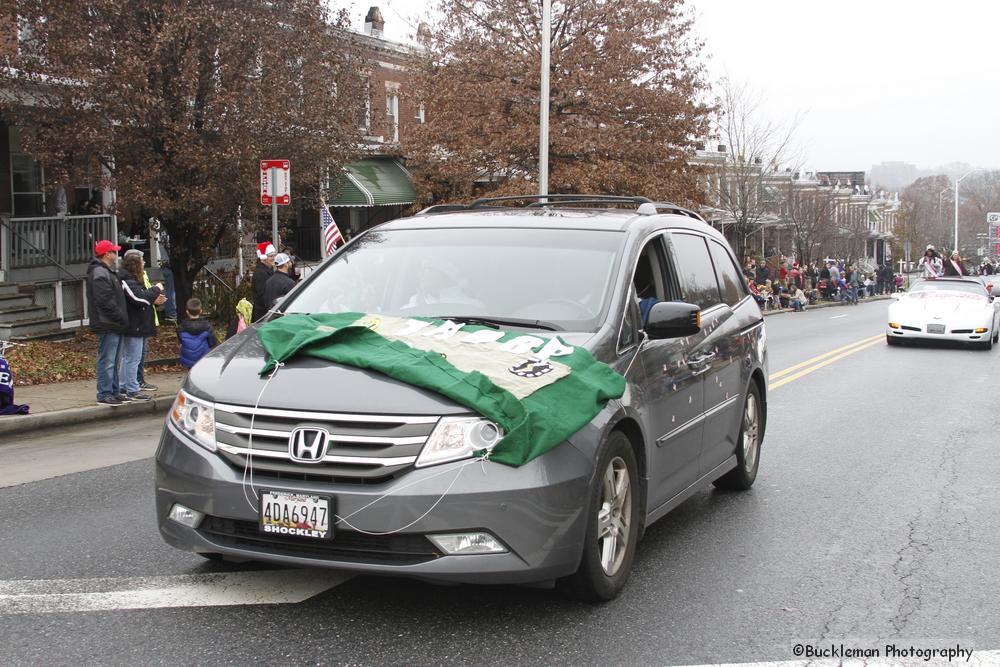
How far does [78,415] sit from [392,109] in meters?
25.8

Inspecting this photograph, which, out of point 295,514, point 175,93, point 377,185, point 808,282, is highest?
point 175,93

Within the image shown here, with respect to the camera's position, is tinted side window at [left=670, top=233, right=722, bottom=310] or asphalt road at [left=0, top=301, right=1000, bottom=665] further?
tinted side window at [left=670, top=233, right=722, bottom=310]

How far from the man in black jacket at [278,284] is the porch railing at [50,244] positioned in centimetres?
762

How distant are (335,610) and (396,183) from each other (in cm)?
2866

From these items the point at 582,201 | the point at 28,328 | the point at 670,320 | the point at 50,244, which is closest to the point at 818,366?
the point at 582,201

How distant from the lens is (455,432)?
13.9ft

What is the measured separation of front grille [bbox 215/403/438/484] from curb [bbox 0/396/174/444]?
19.7ft

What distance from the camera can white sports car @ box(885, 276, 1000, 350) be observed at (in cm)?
1984

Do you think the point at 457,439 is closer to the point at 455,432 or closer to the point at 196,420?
the point at 455,432

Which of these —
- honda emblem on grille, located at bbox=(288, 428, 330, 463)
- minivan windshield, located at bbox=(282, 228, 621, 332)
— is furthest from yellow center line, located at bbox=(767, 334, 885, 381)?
honda emblem on grille, located at bbox=(288, 428, 330, 463)

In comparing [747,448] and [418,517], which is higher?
[418,517]

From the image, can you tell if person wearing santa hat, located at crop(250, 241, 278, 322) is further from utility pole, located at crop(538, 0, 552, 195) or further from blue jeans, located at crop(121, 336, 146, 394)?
utility pole, located at crop(538, 0, 552, 195)

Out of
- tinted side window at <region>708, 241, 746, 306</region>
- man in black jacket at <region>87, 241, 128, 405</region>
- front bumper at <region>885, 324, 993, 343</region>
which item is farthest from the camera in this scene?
front bumper at <region>885, 324, 993, 343</region>

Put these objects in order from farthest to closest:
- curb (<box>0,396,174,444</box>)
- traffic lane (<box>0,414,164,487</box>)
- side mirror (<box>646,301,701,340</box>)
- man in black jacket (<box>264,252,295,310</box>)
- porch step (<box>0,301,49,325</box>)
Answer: porch step (<box>0,301,49,325</box>) → man in black jacket (<box>264,252,295,310</box>) → curb (<box>0,396,174,444</box>) → traffic lane (<box>0,414,164,487</box>) → side mirror (<box>646,301,701,340</box>)
